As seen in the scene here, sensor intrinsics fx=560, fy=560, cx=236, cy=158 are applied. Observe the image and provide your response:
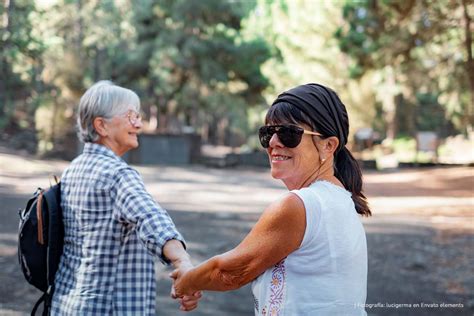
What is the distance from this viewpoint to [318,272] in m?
1.65

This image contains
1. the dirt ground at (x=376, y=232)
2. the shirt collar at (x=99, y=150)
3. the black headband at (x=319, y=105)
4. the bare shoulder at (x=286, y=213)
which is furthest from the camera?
the dirt ground at (x=376, y=232)

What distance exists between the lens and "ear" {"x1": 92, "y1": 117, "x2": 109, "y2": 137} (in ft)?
8.10

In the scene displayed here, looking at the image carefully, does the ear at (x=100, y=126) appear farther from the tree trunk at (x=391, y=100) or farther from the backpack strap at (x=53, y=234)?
the tree trunk at (x=391, y=100)

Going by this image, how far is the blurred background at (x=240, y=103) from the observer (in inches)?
302

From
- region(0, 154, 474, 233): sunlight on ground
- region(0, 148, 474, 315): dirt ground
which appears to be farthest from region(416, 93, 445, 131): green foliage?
region(0, 148, 474, 315): dirt ground

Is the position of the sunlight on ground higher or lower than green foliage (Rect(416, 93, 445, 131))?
lower

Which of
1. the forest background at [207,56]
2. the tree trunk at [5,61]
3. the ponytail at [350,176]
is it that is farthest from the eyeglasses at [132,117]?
the tree trunk at [5,61]

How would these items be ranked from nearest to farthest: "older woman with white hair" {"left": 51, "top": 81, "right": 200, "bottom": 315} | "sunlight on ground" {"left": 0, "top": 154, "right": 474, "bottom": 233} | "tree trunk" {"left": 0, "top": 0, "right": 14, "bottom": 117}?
"older woman with white hair" {"left": 51, "top": 81, "right": 200, "bottom": 315} < "tree trunk" {"left": 0, "top": 0, "right": 14, "bottom": 117} < "sunlight on ground" {"left": 0, "top": 154, "right": 474, "bottom": 233}

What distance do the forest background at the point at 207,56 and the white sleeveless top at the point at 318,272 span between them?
10.7m

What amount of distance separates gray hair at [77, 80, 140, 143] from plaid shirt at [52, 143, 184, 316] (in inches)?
7.5

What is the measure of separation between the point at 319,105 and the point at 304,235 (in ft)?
1.42

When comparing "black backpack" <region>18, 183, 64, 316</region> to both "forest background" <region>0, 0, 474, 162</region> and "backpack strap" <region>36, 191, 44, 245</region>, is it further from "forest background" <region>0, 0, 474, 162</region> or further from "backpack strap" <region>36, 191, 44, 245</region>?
"forest background" <region>0, 0, 474, 162</region>

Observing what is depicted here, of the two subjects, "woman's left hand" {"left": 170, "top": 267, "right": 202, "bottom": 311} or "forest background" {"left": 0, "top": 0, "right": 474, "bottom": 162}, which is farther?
"forest background" {"left": 0, "top": 0, "right": 474, "bottom": 162}

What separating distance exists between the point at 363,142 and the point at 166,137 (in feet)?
49.5
